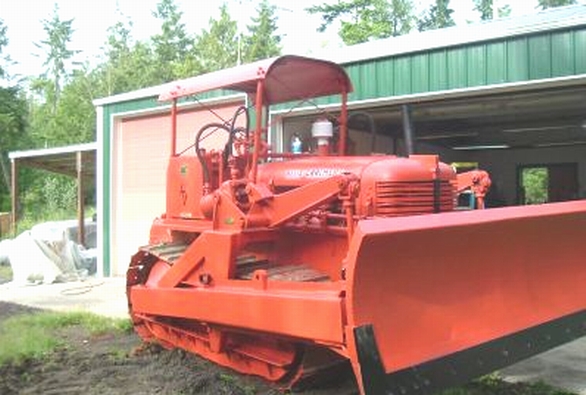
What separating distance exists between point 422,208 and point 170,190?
2545 millimetres

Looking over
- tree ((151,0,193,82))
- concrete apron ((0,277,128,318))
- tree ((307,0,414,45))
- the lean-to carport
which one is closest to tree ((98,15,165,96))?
tree ((151,0,193,82))

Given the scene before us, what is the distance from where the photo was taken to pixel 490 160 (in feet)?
73.4

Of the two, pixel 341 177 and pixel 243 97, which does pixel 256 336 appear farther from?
pixel 243 97

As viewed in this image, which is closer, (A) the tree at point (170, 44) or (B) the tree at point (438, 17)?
(B) the tree at point (438, 17)

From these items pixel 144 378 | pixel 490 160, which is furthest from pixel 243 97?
pixel 490 160

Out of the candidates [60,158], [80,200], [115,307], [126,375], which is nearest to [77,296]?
[115,307]

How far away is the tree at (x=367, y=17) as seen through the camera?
130ft

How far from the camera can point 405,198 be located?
18.1ft

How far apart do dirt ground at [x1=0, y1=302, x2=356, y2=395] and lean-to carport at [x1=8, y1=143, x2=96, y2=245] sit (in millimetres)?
9570

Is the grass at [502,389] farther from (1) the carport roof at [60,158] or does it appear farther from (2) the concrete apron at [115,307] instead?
(1) the carport roof at [60,158]

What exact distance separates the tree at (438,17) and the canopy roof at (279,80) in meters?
44.3

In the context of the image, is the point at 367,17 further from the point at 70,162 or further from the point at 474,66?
the point at 474,66

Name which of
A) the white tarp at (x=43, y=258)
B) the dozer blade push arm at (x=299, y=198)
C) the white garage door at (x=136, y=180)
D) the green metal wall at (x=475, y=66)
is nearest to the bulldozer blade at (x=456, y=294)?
the dozer blade push arm at (x=299, y=198)

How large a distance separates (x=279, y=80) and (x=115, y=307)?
5.22 metres
